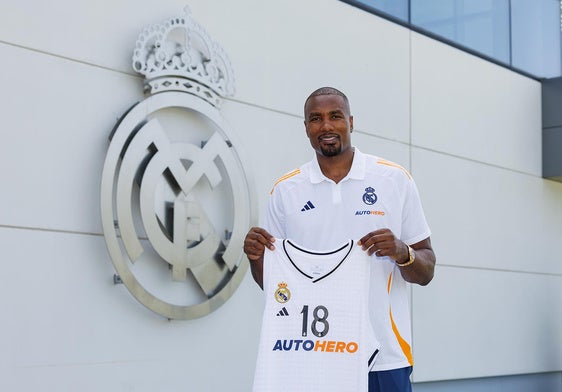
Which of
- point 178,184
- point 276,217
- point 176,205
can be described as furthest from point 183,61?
point 276,217

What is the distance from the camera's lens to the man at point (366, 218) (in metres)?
3.87

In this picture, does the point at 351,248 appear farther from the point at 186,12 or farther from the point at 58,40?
the point at 186,12

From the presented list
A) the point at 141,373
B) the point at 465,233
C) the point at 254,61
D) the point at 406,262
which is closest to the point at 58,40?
the point at 254,61

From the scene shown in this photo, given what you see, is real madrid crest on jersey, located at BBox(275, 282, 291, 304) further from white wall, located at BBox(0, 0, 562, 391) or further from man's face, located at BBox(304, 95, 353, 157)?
white wall, located at BBox(0, 0, 562, 391)

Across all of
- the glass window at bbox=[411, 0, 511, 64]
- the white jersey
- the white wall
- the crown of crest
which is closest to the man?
the white jersey

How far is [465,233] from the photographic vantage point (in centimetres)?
1002

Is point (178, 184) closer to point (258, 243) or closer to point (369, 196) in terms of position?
point (258, 243)

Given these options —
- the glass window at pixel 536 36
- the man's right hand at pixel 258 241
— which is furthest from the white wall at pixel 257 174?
the man's right hand at pixel 258 241

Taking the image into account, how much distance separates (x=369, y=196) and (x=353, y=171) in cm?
15

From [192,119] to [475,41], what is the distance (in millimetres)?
4858

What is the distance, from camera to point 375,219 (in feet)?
12.8

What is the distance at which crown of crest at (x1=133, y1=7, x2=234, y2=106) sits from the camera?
6.47 m

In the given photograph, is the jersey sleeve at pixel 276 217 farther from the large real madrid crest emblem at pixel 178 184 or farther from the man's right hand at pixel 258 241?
the large real madrid crest emblem at pixel 178 184

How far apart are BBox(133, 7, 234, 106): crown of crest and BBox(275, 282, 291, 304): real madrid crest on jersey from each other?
2.97 meters
